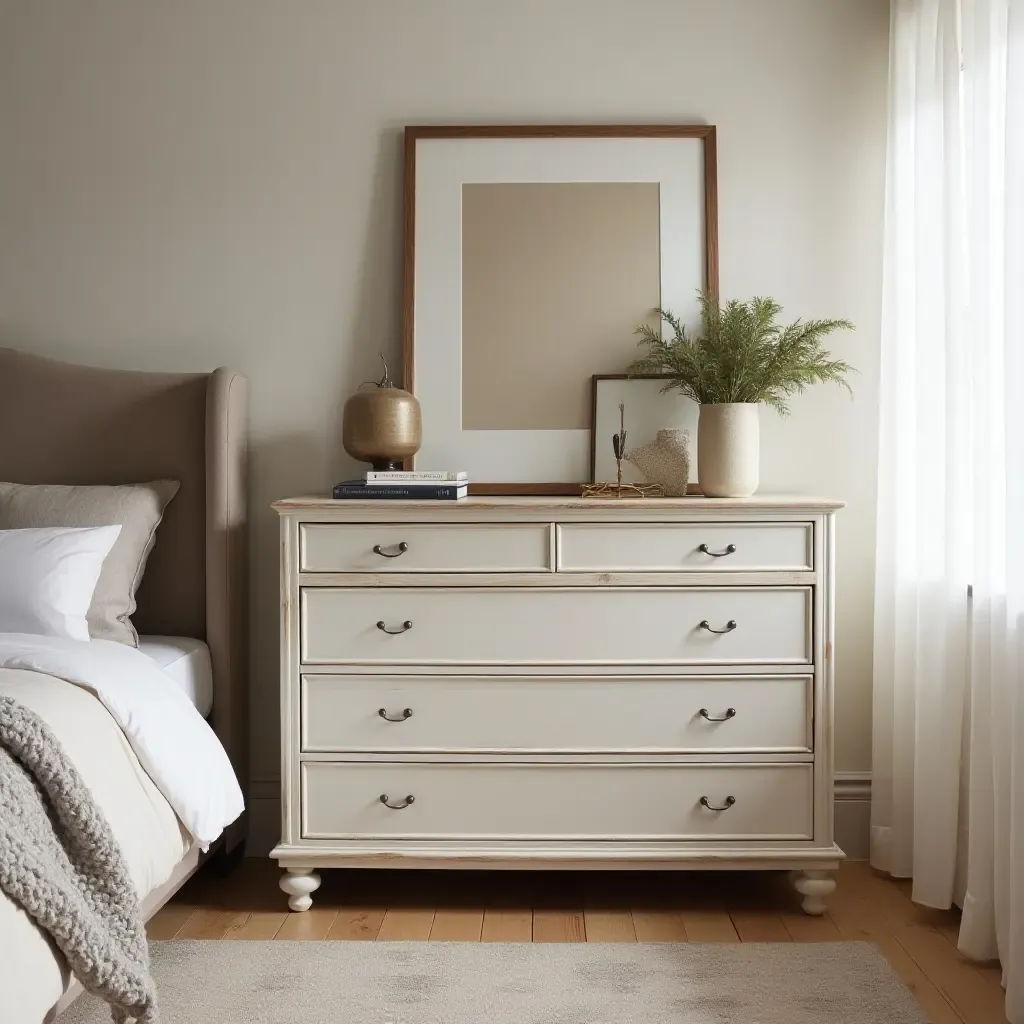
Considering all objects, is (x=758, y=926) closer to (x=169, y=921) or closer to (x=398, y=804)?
(x=398, y=804)

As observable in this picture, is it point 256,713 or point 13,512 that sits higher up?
point 13,512

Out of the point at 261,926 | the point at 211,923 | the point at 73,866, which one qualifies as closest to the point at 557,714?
the point at 261,926

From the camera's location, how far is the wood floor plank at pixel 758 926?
7.44 ft

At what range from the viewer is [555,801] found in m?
2.36

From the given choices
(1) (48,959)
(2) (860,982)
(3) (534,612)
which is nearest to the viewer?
(1) (48,959)

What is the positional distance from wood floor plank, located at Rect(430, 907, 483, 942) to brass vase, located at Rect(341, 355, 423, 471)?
1.10 m

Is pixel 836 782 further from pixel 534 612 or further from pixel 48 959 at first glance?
pixel 48 959

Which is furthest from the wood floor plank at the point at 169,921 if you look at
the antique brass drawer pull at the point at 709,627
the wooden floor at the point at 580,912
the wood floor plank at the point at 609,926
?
the antique brass drawer pull at the point at 709,627

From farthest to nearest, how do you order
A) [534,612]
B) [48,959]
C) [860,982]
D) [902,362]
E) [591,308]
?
[591,308] → [902,362] → [534,612] → [860,982] → [48,959]

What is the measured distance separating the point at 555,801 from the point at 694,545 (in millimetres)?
672

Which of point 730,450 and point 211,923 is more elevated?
point 730,450

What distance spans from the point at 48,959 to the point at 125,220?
6.77 ft

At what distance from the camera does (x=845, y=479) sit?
9.14 feet

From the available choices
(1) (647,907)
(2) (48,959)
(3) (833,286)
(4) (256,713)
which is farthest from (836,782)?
(2) (48,959)
